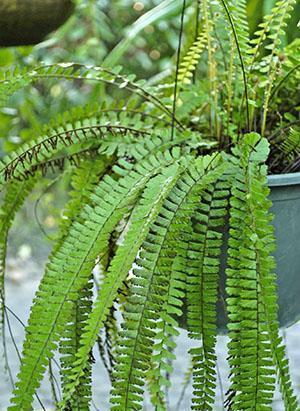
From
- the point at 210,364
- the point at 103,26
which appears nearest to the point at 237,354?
the point at 210,364

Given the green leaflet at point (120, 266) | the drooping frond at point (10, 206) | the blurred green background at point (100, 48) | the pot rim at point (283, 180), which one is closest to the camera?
the green leaflet at point (120, 266)

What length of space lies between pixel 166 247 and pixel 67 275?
11cm

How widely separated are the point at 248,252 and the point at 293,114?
44 cm

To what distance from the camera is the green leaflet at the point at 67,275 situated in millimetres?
693

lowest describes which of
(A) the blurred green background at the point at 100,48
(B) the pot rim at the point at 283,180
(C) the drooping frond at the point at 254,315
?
(C) the drooping frond at the point at 254,315

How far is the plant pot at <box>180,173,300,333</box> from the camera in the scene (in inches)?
32.6

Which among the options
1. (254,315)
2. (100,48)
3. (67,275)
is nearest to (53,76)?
(67,275)

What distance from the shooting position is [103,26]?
125 inches

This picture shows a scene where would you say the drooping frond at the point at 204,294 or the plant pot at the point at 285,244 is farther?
the plant pot at the point at 285,244

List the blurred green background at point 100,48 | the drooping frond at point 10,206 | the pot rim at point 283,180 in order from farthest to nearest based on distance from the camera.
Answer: the blurred green background at point 100,48 → the drooping frond at point 10,206 → the pot rim at point 283,180

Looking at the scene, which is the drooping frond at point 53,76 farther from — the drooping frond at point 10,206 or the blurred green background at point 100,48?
the blurred green background at point 100,48

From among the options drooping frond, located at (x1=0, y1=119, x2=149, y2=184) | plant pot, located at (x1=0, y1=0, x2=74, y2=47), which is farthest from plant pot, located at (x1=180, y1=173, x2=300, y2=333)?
plant pot, located at (x1=0, y1=0, x2=74, y2=47)

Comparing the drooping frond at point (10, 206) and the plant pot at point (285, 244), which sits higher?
the drooping frond at point (10, 206)

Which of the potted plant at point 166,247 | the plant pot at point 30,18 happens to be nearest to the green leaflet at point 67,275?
the potted plant at point 166,247
